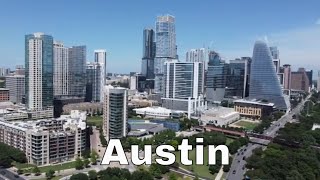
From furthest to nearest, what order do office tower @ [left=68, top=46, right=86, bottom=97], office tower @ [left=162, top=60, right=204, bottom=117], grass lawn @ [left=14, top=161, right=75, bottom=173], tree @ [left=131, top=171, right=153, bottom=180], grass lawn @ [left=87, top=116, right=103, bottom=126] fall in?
office tower @ [left=68, top=46, right=86, bottom=97] → office tower @ [left=162, top=60, right=204, bottom=117] → grass lawn @ [left=87, top=116, right=103, bottom=126] → grass lawn @ [left=14, top=161, right=75, bottom=173] → tree @ [left=131, top=171, right=153, bottom=180]

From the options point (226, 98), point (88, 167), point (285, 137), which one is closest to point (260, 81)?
point (226, 98)

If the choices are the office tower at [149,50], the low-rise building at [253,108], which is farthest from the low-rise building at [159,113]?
the office tower at [149,50]

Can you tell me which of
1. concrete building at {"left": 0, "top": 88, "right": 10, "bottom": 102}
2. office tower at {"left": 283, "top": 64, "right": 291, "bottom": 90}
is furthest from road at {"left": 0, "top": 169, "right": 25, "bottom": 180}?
office tower at {"left": 283, "top": 64, "right": 291, "bottom": 90}

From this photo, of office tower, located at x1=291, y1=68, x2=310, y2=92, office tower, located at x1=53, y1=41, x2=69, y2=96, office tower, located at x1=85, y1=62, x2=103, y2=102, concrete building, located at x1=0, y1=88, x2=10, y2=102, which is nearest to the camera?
office tower, located at x1=53, y1=41, x2=69, y2=96

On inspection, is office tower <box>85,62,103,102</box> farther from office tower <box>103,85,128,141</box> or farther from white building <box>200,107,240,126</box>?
office tower <box>103,85,128,141</box>

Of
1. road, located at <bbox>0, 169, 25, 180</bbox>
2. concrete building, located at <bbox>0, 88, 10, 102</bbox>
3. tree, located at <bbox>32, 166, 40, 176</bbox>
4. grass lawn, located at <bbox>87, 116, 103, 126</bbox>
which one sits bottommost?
road, located at <bbox>0, 169, 25, 180</bbox>

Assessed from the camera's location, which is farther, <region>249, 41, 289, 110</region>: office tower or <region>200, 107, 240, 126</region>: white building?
<region>249, 41, 289, 110</region>: office tower

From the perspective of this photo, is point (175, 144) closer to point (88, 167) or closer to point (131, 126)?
point (88, 167)
